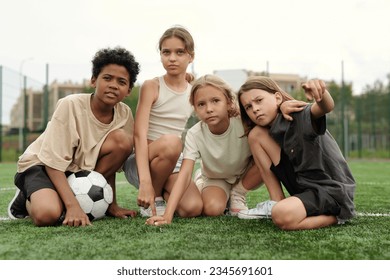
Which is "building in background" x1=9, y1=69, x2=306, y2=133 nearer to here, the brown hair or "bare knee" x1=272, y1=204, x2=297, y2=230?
the brown hair

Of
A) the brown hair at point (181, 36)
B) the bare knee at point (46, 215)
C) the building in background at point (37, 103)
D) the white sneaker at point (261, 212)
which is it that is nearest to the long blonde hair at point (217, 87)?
the brown hair at point (181, 36)

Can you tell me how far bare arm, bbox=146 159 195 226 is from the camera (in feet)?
8.06

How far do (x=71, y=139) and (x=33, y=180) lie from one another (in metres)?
0.32

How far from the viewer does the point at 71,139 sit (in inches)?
107

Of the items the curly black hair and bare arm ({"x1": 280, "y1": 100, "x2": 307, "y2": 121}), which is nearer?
bare arm ({"x1": 280, "y1": 100, "x2": 307, "y2": 121})

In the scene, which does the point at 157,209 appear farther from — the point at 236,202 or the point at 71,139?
the point at 71,139

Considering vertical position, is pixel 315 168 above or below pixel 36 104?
below

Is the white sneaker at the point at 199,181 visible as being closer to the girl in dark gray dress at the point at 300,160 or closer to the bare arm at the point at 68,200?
the girl in dark gray dress at the point at 300,160

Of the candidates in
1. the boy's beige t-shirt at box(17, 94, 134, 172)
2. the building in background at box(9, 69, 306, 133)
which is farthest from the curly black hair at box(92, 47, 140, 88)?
the building in background at box(9, 69, 306, 133)

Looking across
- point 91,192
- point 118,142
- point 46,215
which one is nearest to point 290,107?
point 118,142

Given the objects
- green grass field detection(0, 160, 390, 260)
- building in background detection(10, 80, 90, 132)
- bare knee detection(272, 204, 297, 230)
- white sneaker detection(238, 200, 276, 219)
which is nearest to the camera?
green grass field detection(0, 160, 390, 260)

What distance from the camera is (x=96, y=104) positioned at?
2.85 meters

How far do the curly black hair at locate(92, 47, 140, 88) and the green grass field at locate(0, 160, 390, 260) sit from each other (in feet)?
→ 3.05
